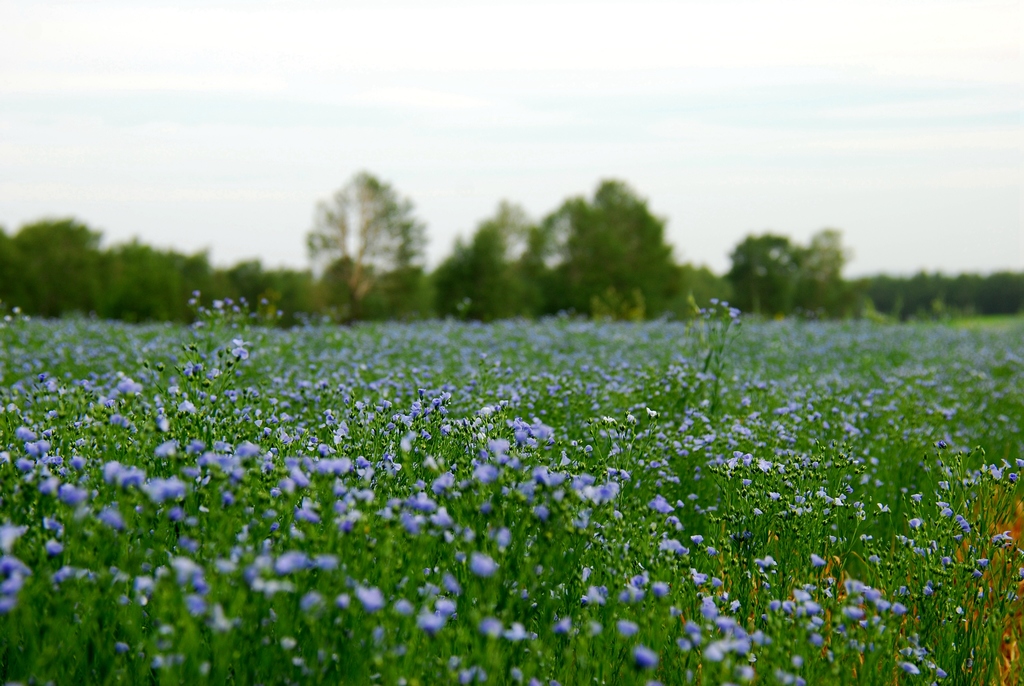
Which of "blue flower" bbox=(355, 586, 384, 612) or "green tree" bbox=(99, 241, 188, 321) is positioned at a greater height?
"green tree" bbox=(99, 241, 188, 321)

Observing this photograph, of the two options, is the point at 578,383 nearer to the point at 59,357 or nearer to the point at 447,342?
the point at 447,342

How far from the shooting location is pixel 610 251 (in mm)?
45500

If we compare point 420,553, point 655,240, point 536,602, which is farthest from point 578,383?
point 655,240

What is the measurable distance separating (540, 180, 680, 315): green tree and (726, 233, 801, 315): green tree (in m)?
15.3

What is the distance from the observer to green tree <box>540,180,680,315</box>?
45312mm

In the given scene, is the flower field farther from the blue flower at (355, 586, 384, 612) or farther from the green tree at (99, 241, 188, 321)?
the green tree at (99, 241, 188, 321)

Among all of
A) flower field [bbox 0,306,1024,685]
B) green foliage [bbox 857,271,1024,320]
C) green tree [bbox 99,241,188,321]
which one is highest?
green foliage [bbox 857,271,1024,320]

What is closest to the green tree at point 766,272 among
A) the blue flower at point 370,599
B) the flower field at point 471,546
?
the flower field at point 471,546

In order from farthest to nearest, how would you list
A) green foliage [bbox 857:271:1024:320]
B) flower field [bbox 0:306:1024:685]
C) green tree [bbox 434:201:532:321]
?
green foliage [bbox 857:271:1024:320], green tree [bbox 434:201:532:321], flower field [bbox 0:306:1024:685]

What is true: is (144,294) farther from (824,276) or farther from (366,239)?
(824,276)

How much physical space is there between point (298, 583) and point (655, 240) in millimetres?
48295

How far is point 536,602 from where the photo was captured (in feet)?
12.2

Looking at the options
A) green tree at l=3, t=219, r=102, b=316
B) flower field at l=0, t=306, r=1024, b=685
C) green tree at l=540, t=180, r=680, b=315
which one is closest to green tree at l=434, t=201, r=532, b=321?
green tree at l=540, t=180, r=680, b=315

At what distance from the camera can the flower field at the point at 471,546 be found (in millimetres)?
2734
